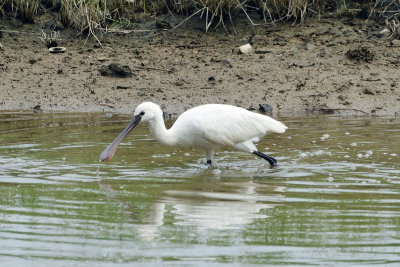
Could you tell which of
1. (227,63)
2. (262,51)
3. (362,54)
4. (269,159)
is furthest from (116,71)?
(269,159)

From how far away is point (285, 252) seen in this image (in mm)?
5449

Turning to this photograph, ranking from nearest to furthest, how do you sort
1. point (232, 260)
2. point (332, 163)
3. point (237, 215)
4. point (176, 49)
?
point (232, 260) < point (237, 215) < point (332, 163) < point (176, 49)

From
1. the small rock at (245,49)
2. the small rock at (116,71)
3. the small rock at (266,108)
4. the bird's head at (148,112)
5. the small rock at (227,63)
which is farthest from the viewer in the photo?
the small rock at (245,49)

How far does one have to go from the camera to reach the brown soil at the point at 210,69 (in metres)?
12.4

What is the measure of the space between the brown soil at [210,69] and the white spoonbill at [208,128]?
2660 mm

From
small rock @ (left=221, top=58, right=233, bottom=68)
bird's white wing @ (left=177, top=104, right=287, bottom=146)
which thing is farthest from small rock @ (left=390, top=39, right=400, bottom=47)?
bird's white wing @ (left=177, top=104, right=287, bottom=146)

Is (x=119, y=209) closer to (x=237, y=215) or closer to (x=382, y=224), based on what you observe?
(x=237, y=215)

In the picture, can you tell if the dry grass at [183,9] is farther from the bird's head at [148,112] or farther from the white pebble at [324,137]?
the bird's head at [148,112]

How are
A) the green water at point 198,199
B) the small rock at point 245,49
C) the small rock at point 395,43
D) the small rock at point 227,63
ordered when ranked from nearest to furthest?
the green water at point 198,199 → the small rock at point 227,63 → the small rock at point 395,43 → the small rock at point 245,49

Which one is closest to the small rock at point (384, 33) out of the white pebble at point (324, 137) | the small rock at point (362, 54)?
the small rock at point (362, 54)

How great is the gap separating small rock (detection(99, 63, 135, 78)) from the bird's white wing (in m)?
3.92

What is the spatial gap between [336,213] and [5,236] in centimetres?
238

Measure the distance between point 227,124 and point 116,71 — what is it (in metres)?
4.23

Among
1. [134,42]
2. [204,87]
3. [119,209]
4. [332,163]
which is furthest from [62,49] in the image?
[119,209]
